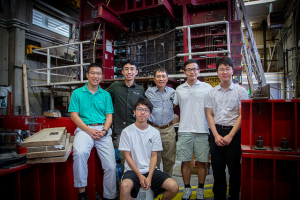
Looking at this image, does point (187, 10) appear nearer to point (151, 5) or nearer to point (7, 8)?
point (151, 5)

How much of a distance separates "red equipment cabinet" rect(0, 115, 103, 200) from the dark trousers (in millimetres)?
1801

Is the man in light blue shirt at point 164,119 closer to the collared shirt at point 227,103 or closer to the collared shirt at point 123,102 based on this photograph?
the collared shirt at point 123,102

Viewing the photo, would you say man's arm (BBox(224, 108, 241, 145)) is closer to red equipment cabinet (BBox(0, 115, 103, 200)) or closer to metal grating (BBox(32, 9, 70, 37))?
red equipment cabinet (BBox(0, 115, 103, 200))

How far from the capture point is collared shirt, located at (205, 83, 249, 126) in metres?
2.52

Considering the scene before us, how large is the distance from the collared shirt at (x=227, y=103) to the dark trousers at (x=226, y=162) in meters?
0.13

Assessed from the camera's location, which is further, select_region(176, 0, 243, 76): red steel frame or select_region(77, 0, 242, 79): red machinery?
select_region(77, 0, 242, 79): red machinery

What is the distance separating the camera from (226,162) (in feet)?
8.46

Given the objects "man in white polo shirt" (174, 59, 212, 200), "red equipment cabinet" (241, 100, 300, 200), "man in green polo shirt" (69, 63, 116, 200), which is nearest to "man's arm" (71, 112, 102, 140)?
"man in green polo shirt" (69, 63, 116, 200)

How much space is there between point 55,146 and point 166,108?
174cm

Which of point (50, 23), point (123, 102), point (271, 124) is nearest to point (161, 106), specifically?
point (123, 102)

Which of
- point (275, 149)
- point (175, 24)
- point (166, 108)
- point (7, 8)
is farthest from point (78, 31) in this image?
point (275, 149)

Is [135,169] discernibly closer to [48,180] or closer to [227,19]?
[48,180]

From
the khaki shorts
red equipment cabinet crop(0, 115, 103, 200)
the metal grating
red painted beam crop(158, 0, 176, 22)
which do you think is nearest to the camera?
red equipment cabinet crop(0, 115, 103, 200)

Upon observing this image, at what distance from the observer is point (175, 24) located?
7195mm
